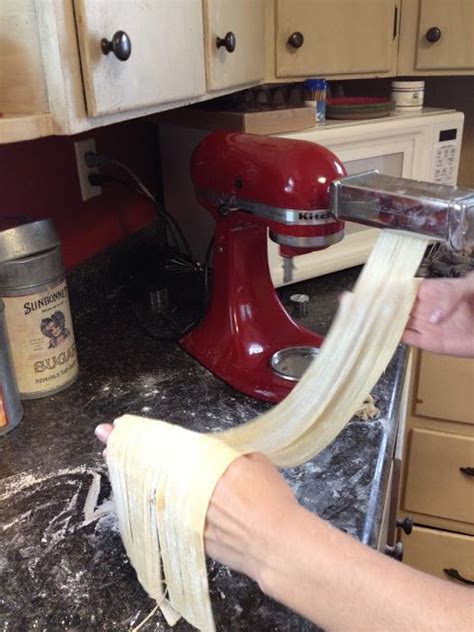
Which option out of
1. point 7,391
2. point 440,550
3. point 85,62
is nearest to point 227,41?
point 85,62

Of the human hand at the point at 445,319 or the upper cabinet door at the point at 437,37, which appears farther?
the upper cabinet door at the point at 437,37

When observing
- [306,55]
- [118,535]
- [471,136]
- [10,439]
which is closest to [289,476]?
[118,535]

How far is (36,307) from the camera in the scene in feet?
2.59

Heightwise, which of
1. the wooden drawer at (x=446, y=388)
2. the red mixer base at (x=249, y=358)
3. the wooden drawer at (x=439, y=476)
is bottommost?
the wooden drawer at (x=439, y=476)

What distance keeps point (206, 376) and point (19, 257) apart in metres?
0.33

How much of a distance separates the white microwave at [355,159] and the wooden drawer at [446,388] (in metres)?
0.28

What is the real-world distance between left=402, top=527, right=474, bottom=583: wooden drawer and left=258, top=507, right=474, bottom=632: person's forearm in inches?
41.2

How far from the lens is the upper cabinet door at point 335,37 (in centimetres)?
118

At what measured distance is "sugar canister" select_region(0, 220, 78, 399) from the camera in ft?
2.50

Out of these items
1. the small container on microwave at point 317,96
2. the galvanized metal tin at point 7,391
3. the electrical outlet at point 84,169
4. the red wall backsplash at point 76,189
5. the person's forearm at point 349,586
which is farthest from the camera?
the small container on microwave at point 317,96

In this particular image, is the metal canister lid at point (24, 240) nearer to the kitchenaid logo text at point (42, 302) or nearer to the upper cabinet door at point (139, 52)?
the kitchenaid logo text at point (42, 302)

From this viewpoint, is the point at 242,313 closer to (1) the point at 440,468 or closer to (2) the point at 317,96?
(2) the point at 317,96

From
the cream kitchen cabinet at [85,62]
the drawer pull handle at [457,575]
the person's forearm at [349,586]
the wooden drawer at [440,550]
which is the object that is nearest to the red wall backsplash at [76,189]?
the cream kitchen cabinet at [85,62]

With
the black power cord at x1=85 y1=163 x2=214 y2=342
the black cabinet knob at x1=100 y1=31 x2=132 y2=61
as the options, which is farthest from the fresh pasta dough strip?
the black power cord at x1=85 y1=163 x2=214 y2=342
